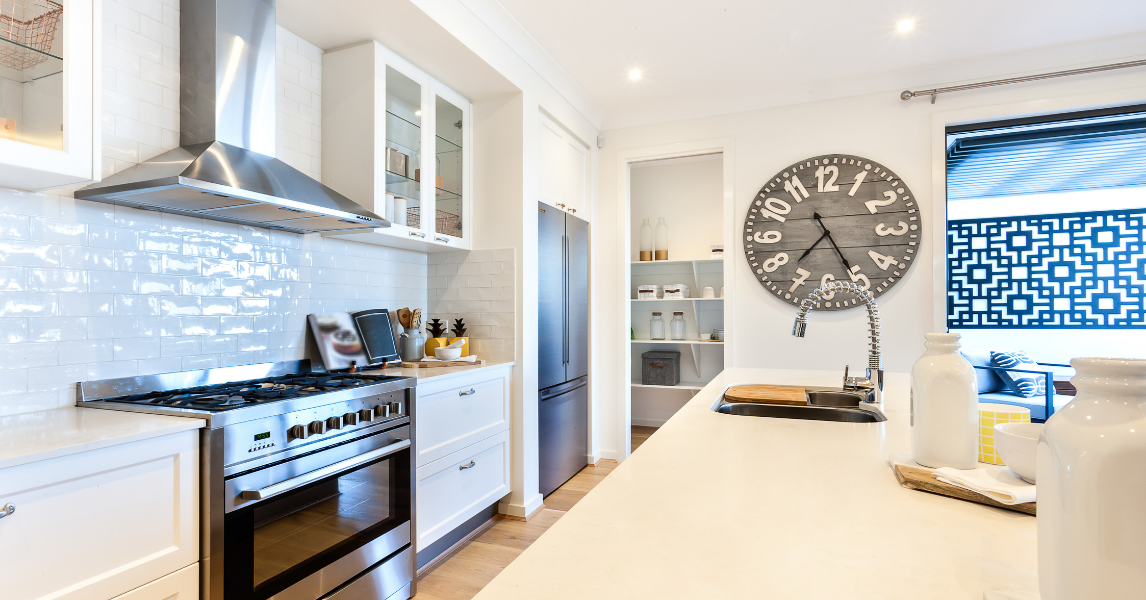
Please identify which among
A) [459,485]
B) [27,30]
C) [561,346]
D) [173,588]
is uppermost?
[27,30]

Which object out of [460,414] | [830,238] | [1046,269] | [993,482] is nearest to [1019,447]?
[993,482]

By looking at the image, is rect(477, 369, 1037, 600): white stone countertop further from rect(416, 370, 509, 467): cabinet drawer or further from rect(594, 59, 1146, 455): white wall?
rect(594, 59, 1146, 455): white wall

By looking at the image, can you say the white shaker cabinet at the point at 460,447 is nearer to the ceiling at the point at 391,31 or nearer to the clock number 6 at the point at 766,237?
the ceiling at the point at 391,31

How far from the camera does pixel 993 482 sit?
89 cm

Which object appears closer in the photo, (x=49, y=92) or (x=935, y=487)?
(x=935, y=487)

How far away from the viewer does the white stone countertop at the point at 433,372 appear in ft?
8.03

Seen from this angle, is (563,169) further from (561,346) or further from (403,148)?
(403,148)

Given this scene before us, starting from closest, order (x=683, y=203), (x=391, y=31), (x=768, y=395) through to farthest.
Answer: (x=768, y=395) < (x=391, y=31) < (x=683, y=203)

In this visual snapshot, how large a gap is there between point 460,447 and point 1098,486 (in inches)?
97.7

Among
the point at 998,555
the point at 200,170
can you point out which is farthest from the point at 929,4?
the point at 200,170

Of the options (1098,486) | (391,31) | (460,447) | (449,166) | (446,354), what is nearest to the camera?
(1098,486)

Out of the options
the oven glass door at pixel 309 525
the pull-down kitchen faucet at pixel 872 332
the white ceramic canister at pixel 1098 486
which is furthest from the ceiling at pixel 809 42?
the white ceramic canister at pixel 1098 486

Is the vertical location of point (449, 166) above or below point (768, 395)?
above

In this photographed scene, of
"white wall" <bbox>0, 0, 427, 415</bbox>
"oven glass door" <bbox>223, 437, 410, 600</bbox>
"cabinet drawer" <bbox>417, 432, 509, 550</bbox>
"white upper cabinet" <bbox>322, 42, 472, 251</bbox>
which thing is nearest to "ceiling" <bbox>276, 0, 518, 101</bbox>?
"white upper cabinet" <bbox>322, 42, 472, 251</bbox>
